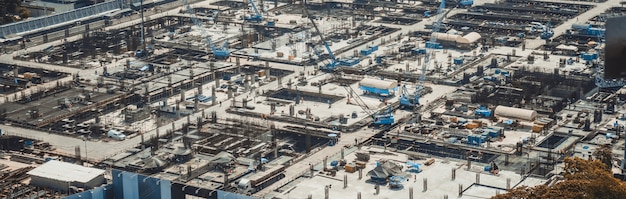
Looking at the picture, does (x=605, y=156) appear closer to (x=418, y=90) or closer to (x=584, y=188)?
(x=584, y=188)

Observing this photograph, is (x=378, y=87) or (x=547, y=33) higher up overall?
(x=547, y=33)

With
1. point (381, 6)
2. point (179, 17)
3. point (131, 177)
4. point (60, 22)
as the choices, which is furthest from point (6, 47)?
point (131, 177)

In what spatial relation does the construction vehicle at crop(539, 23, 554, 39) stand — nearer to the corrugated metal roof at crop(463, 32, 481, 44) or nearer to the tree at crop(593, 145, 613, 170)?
the corrugated metal roof at crop(463, 32, 481, 44)

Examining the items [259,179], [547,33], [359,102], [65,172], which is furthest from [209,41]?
[259,179]

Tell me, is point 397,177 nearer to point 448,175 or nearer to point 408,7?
point 448,175

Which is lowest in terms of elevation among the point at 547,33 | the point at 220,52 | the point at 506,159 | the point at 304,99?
the point at 506,159
